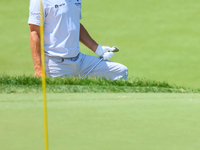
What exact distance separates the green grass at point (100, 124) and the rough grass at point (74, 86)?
0.38 meters

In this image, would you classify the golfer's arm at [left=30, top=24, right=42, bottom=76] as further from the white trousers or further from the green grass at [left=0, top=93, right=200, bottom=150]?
the green grass at [left=0, top=93, right=200, bottom=150]

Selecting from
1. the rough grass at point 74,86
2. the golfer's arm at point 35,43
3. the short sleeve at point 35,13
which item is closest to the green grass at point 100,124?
the rough grass at point 74,86

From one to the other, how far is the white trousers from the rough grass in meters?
0.53

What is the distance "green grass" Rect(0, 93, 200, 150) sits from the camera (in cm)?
144

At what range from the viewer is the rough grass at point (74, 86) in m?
3.07

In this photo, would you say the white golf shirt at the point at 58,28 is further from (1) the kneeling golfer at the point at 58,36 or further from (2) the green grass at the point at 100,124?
(2) the green grass at the point at 100,124

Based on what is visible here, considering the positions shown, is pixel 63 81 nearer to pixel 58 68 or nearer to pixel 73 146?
pixel 58 68

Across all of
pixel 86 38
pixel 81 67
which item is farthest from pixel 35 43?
pixel 86 38

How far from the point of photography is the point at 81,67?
14.8ft

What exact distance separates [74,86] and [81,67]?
1252 mm

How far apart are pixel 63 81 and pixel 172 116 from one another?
182cm

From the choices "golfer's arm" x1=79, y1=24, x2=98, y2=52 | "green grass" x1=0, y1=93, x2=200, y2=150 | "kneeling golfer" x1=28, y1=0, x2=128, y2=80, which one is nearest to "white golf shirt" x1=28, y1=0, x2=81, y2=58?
"kneeling golfer" x1=28, y1=0, x2=128, y2=80

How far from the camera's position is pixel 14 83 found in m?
3.52

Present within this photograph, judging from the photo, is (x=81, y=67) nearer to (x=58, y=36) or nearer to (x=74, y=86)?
(x=58, y=36)
